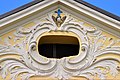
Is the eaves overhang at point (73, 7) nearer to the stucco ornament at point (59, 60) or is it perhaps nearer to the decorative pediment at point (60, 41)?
the decorative pediment at point (60, 41)

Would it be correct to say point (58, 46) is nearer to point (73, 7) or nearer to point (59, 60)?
point (59, 60)

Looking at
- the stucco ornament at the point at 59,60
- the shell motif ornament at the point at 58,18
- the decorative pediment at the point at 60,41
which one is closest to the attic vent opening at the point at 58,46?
A: the decorative pediment at the point at 60,41

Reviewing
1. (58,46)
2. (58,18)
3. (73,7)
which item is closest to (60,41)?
(58,46)

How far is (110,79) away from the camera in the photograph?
11812mm

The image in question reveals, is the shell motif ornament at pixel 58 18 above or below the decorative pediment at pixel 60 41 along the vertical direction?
above

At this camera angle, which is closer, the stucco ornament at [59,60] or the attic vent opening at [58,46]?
the stucco ornament at [59,60]

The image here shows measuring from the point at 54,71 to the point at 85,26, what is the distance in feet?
6.34

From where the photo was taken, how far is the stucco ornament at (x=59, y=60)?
11812 millimetres

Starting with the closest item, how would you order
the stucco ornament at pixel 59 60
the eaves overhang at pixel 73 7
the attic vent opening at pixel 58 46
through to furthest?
1. the stucco ornament at pixel 59 60
2. the eaves overhang at pixel 73 7
3. the attic vent opening at pixel 58 46

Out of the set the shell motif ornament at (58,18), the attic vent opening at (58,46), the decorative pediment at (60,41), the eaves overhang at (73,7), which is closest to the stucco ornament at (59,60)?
the decorative pediment at (60,41)

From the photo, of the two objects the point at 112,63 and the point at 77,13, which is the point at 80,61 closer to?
the point at 112,63

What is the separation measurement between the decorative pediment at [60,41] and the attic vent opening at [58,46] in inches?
2.4

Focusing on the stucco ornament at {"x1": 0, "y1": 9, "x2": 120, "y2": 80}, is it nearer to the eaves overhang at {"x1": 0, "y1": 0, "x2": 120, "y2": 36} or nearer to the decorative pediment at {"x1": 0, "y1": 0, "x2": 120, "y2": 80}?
the decorative pediment at {"x1": 0, "y1": 0, "x2": 120, "y2": 80}

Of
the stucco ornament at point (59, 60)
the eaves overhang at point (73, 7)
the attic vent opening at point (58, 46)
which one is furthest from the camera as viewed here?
the attic vent opening at point (58, 46)
